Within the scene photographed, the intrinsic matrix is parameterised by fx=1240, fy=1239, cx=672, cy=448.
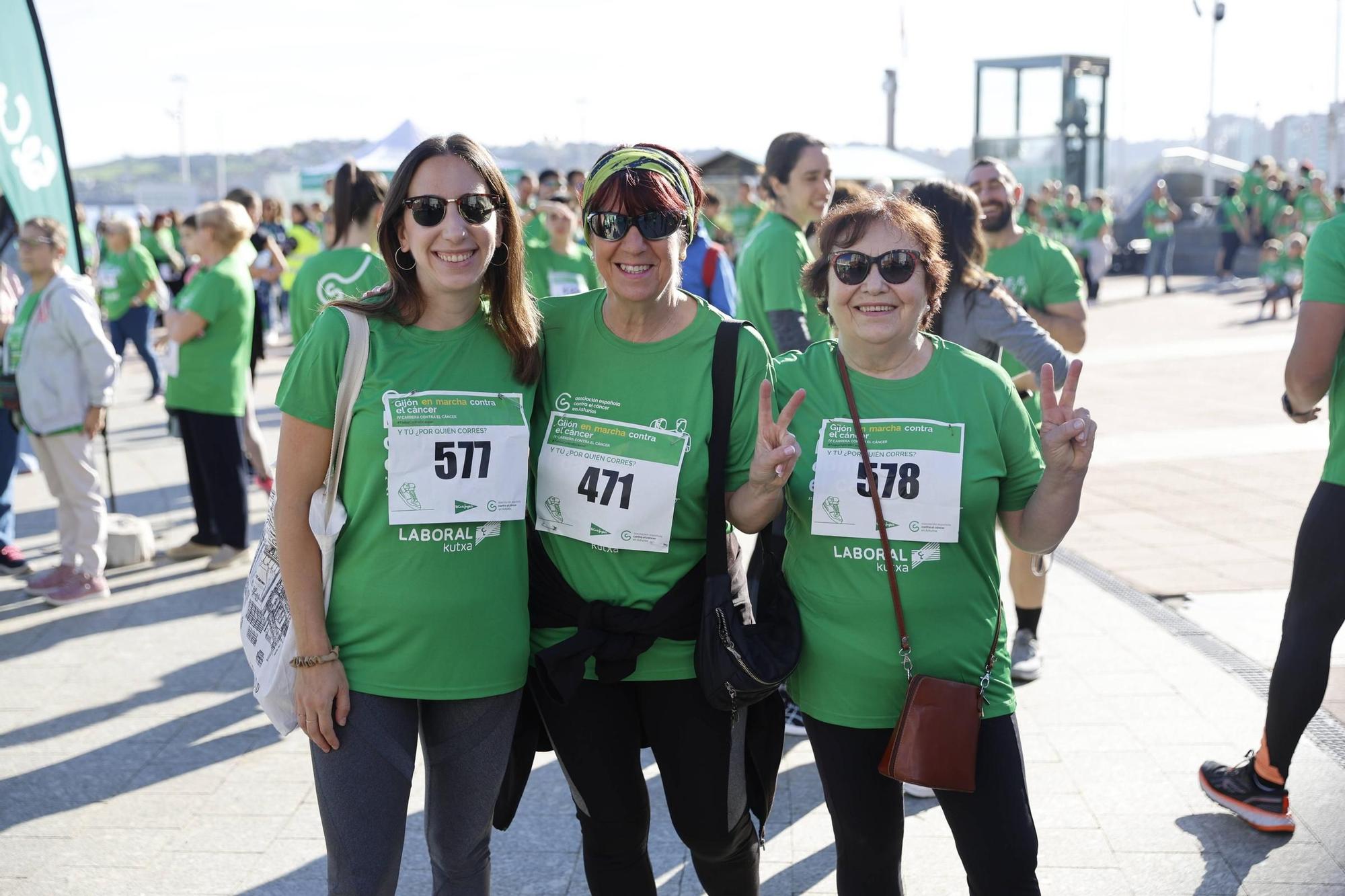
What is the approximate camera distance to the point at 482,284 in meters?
2.64

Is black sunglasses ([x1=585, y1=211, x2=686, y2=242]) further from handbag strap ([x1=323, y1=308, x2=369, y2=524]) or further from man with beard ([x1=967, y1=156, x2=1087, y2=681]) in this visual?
man with beard ([x1=967, y1=156, x2=1087, y2=681])

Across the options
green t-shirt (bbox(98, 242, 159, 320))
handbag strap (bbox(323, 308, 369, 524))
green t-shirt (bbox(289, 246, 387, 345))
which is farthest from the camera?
green t-shirt (bbox(98, 242, 159, 320))

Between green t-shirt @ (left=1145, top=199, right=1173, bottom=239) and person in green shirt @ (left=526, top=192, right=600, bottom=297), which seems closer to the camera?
person in green shirt @ (left=526, top=192, right=600, bottom=297)

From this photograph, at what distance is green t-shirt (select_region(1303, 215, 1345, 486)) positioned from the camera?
321cm

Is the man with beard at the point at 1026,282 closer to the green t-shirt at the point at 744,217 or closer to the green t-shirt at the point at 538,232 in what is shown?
the green t-shirt at the point at 538,232

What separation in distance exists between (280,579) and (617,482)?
73 cm

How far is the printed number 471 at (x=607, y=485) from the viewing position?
8.29 feet

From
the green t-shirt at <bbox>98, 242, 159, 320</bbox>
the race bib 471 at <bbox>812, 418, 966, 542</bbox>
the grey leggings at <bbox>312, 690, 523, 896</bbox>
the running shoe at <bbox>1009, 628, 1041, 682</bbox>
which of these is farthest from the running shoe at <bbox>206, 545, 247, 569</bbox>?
the green t-shirt at <bbox>98, 242, 159, 320</bbox>

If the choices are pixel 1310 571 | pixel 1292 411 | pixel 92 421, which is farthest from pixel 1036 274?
pixel 92 421

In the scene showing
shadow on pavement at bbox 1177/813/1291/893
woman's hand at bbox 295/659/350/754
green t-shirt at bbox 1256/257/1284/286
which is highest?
woman's hand at bbox 295/659/350/754

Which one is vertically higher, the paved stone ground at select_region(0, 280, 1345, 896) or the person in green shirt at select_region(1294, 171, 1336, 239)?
the person in green shirt at select_region(1294, 171, 1336, 239)

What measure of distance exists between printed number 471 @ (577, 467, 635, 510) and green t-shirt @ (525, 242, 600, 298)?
562cm

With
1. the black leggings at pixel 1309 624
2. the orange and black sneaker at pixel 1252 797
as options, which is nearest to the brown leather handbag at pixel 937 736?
the black leggings at pixel 1309 624

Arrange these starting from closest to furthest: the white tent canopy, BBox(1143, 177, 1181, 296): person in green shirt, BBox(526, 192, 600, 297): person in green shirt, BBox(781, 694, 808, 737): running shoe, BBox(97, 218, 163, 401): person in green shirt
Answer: BBox(781, 694, 808, 737): running shoe, BBox(526, 192, 600, 297): person in green shirt, BBox(97, 218, 163, 401): person in green shirt, the white tent canopy, BBox(1143, 177, 1181, 296): person in green shirt
